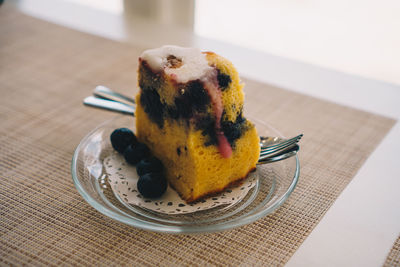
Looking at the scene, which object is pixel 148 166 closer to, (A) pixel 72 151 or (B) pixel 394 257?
(A) pixel 72 151

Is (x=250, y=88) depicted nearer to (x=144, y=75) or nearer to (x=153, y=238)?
(x=144, y=75)

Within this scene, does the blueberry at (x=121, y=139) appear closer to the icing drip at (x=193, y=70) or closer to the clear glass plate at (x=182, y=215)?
the clear glass plate at (x=182, y=215)

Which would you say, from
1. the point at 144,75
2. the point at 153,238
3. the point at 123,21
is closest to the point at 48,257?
the point at 153,238

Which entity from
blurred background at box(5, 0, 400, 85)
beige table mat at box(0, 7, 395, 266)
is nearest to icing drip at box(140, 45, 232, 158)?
beige table mat at box(0, 7, 395, 266)

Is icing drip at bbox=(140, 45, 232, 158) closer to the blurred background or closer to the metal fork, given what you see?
the metal fork

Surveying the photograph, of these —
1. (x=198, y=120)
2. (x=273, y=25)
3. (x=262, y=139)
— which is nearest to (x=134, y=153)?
(x=198, y=120)

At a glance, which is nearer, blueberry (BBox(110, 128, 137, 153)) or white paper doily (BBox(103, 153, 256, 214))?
white paper doily (BBox(103, 153, 256, 214))
